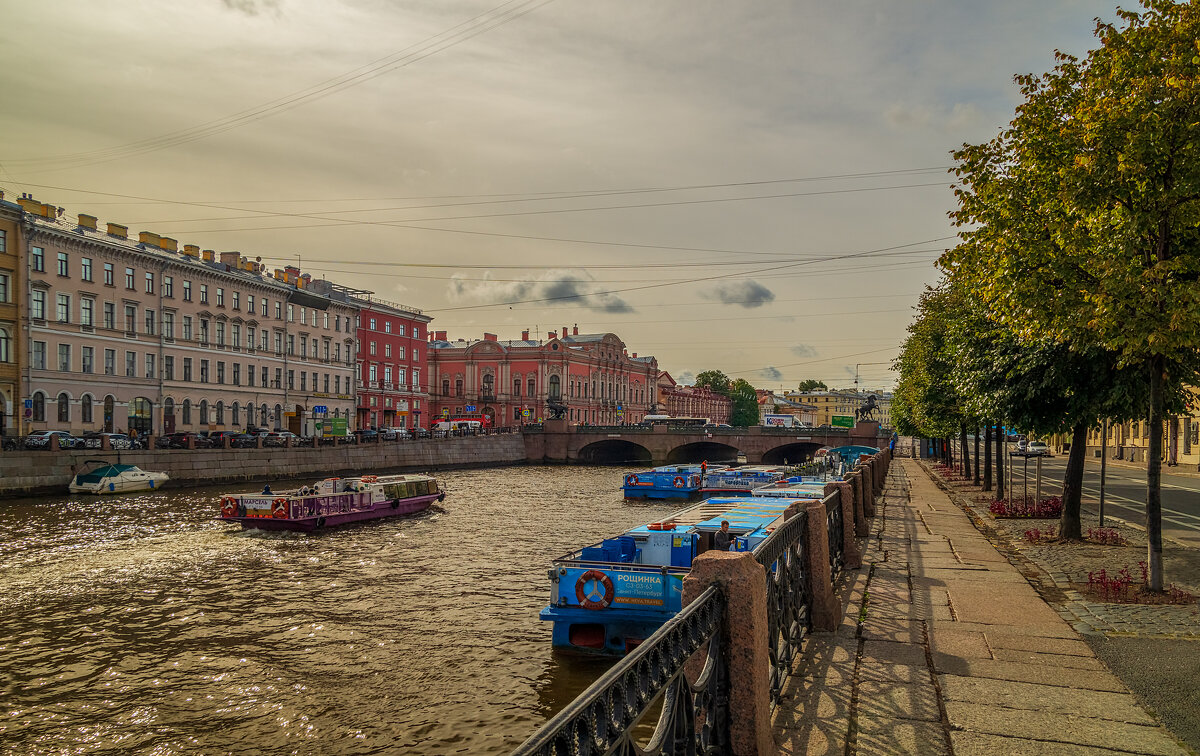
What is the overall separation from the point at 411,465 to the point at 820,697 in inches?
2195

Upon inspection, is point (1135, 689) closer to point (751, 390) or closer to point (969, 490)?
point (969, 490)

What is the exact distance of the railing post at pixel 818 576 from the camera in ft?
29.3

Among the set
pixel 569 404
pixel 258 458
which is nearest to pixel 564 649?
pixel 258 458

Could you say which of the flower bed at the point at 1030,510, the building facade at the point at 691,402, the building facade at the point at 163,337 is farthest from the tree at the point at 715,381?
the flower bed at the point at 1030,510

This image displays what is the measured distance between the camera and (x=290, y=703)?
11742 mm

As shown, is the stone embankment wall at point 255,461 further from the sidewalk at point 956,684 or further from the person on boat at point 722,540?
the sidewalk at point 956,684

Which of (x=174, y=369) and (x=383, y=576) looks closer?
(x=383, y=576)

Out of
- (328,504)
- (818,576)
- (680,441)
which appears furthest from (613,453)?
(818,576)

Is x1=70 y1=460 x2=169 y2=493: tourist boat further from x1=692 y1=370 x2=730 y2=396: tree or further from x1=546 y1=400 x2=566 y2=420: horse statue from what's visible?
x1=692 y1=370 x2=730 y2=396: tree

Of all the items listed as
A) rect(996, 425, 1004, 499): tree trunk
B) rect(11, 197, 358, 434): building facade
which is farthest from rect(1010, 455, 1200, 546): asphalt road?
rect(11, 197, 358, 434): building facade

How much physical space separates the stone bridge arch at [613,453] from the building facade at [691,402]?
48.4 metres

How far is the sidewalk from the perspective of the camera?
5965 mm

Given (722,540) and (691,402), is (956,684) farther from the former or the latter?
(691,402)

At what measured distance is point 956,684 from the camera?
725cm
